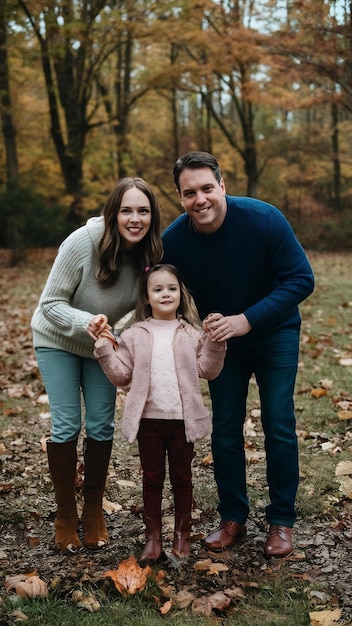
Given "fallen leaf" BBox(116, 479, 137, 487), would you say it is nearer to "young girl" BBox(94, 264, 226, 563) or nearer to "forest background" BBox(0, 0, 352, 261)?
"young girl" BBox(94, 264, 226, 563)

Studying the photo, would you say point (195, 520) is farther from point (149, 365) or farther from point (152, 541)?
point (149, 365)

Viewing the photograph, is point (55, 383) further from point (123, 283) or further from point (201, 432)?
point (201, 432)

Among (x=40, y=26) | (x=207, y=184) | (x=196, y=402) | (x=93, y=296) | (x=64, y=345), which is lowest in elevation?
(x=196, y=402)

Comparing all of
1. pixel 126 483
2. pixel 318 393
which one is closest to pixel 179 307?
pixel 126 483

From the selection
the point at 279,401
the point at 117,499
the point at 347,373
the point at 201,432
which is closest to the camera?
the point at 201,432

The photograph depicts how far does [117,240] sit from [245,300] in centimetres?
75

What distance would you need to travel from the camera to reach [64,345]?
3.50m

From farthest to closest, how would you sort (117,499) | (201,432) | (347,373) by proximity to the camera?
1. (347,373)
2. (117,499)
3. (201,432)

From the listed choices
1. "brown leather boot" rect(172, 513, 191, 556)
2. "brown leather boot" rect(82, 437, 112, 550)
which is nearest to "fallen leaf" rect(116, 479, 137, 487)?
"brown leather boot" rect(82, 437, 112, 550)

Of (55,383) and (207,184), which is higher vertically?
(207,184)

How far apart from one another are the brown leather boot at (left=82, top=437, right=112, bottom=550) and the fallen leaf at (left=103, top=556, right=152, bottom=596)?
47 cm

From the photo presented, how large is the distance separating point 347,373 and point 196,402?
412cm

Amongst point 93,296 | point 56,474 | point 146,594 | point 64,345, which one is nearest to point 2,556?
point 56,474

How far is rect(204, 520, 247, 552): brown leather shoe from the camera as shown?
350 cm
